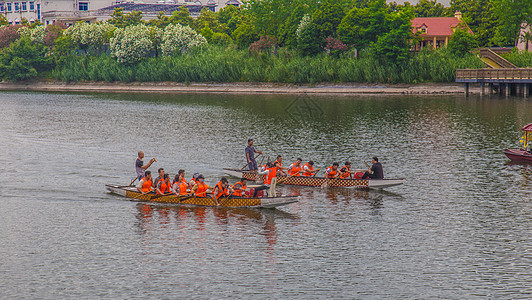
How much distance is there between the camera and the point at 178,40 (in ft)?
454

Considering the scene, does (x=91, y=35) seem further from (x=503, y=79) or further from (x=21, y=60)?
(x=503, y=79)

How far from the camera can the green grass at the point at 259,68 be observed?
368ft

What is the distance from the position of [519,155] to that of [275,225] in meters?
26.6

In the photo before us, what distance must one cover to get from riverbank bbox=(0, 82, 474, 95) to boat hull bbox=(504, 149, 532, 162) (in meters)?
60.4

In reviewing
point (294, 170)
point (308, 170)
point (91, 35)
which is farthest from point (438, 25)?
point (308, 170)

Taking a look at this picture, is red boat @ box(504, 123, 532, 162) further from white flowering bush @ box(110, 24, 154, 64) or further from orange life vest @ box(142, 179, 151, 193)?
white flowering bush @ box(110, 24, 154, 64)

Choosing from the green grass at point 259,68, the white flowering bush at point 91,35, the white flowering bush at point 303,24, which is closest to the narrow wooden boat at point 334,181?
the green grass at point 259,68

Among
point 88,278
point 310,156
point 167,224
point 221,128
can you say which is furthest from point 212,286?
point 221,128

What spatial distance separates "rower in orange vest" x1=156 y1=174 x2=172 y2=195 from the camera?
37188 mm

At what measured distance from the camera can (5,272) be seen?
25984mm

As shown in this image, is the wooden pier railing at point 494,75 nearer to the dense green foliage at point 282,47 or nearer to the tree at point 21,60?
the dense green foliage at point 282,47

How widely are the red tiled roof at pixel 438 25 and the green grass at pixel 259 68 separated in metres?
20.6

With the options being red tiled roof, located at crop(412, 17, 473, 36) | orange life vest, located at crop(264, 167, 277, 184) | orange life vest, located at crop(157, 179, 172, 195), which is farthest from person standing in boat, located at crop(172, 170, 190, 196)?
red tiled roof, located at crop(412, 17, 473, 36)

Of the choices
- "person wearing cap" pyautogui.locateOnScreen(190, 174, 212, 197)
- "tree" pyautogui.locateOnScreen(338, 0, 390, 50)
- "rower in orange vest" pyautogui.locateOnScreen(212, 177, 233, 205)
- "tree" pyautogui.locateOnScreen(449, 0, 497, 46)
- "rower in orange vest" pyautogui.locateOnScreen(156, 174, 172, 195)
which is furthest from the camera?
"tree" pyautogui.locateOnScreen(449, 0, 497, 46)
